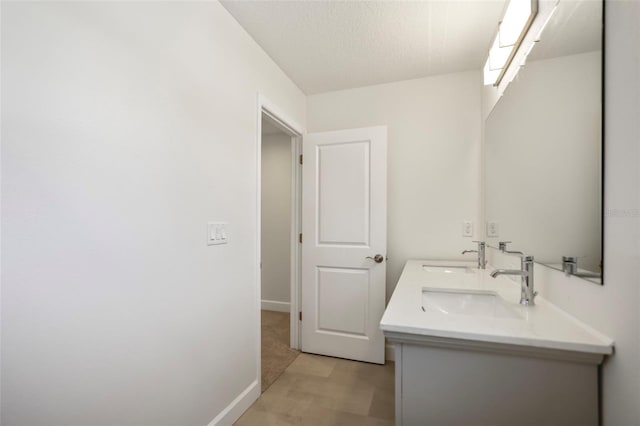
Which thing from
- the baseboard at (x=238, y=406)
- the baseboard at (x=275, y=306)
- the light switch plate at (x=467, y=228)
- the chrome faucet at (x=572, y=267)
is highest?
the light switch plate at (x=467, y=228)

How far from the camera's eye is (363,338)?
244 cm

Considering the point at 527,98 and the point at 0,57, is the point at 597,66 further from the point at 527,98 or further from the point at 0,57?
the point at 0,57

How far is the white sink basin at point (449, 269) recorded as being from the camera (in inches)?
77.1

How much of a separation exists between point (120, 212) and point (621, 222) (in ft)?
5.03

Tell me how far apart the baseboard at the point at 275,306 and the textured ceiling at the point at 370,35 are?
107 inches

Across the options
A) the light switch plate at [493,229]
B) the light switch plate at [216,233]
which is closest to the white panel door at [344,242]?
the light switch plate at [493,229]

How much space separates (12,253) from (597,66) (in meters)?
1.73

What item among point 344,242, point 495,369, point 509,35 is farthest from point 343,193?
point 495,369

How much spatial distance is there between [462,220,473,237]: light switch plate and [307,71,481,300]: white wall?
0.10 ft

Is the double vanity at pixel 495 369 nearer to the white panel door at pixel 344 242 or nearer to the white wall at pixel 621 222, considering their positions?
the white wall at pixel 621 222

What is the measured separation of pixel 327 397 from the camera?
194 cm

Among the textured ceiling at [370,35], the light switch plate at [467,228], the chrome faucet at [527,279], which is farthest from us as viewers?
the light switch plate at [467,228]

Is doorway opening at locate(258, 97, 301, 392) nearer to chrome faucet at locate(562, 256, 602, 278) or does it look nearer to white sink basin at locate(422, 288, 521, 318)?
white sink basin at locate(422, 288, 521, 318)

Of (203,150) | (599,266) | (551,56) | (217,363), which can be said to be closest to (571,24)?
(551,56)
